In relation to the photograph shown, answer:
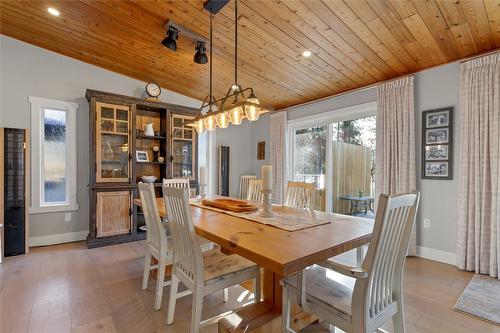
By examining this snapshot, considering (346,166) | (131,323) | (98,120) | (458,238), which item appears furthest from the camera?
(346,166)

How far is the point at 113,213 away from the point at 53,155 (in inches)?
51.5

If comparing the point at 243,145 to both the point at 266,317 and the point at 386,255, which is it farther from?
the point at 386,255

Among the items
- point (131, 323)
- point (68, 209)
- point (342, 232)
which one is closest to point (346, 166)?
point (342, 232)

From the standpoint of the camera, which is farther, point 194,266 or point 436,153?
point 436,153

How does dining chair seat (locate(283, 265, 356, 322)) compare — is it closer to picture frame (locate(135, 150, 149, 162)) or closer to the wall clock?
picture frame (locate(135, 150, 149, 162))

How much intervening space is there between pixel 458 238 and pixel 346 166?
1739 millimetres

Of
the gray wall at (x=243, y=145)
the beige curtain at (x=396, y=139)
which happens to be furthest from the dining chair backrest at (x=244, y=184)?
the beige curtain at (x=396, y=139)

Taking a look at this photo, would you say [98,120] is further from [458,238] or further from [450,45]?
[458,238]

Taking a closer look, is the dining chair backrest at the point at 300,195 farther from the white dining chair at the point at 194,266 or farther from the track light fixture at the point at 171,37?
the track light fixture at the point at 171,37

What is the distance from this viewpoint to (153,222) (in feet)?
7.14

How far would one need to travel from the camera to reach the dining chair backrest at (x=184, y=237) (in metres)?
1.51

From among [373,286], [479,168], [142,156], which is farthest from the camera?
[142,156]

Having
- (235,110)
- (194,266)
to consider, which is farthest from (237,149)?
(194,266)

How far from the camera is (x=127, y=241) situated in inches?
150
